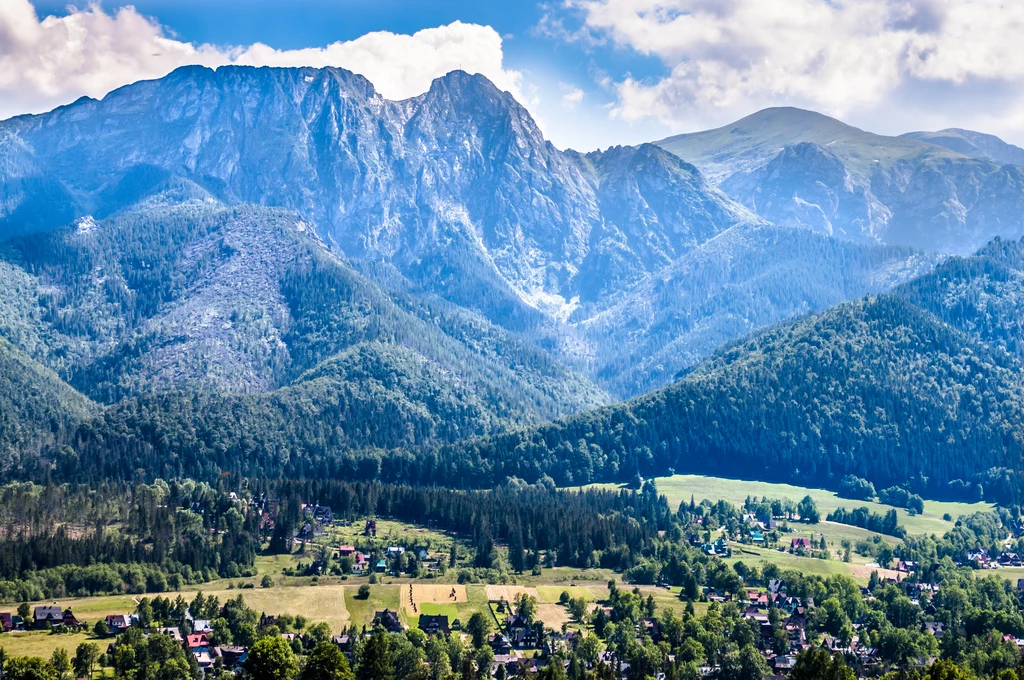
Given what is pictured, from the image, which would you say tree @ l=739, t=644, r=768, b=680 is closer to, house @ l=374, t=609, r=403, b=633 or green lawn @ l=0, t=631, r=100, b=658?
house @ l=374, t=609, r=403, b=633

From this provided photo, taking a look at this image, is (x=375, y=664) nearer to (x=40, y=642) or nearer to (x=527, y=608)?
(x=527, y=608)

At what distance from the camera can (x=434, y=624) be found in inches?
7392

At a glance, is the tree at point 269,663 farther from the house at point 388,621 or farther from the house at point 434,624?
the house at point 434,624

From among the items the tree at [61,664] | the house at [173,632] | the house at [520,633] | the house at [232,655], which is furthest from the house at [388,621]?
the tree at [61,664]

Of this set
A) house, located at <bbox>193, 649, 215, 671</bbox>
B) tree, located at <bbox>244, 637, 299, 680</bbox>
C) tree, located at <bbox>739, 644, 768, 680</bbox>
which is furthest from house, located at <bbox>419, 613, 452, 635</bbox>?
tree, located at <bbox>739, 644, 768, 680</bbox>

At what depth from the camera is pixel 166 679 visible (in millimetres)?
152500

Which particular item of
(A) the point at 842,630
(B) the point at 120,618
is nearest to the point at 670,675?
(A) the point at 842,630

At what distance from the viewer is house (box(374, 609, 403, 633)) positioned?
185m

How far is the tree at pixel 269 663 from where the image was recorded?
149 m

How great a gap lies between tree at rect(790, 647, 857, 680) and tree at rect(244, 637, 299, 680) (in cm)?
5746

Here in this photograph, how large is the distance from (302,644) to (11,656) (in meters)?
35.1

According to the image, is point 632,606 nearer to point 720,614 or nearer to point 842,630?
point 720,614

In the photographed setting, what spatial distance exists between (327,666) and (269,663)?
21.5 ft

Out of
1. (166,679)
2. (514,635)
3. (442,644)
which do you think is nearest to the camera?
(166,679)
